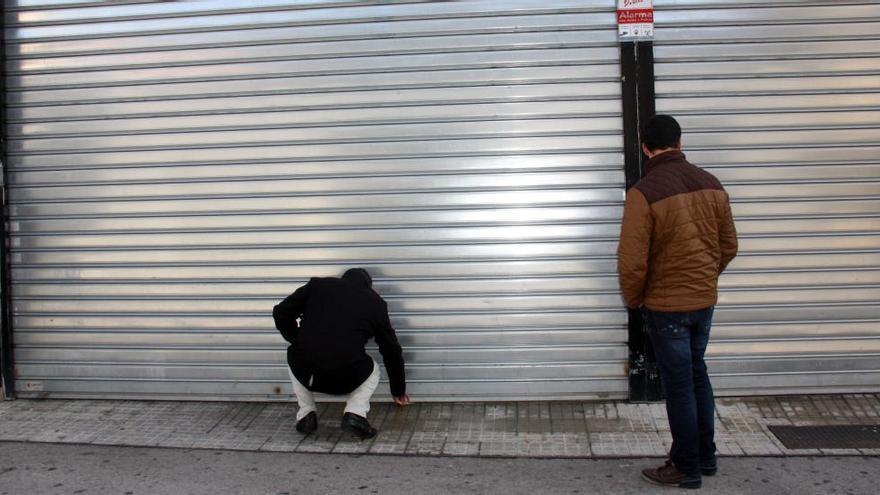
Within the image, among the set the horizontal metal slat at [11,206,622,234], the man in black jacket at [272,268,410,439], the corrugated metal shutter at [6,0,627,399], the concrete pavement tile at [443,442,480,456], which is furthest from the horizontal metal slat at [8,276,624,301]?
the concrete pavement tile at [443,442,480,456]

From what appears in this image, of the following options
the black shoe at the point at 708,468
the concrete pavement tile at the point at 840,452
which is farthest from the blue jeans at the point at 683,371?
the concrete pavement tile at the point at 840,452

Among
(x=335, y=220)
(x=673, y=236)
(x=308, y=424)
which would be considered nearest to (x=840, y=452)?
(x=673, y=236)

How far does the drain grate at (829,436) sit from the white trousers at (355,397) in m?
2.57

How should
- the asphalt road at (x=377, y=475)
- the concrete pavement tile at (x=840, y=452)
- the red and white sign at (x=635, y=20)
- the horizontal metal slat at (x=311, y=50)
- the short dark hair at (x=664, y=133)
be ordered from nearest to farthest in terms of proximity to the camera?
the short dark hair at (x=664, y=133) → the asphalt road at (x=377, y=475) → the concrete pavement tile at (x=840, y=452) → the red and white sign at (x=635, y=20) → the horizontal metal slat at (x=311, y=50)

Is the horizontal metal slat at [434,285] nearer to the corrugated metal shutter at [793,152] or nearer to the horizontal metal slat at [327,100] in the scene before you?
the corrugated metal shutter at [793,152]

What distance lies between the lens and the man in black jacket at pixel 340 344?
479cm

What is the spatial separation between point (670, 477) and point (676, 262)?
115 cm

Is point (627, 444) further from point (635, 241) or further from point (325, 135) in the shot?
point (325, 135)

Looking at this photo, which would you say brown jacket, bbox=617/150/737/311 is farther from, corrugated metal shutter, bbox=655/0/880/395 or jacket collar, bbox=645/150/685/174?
corrugated metal shutter, bbox=655/0/880/395

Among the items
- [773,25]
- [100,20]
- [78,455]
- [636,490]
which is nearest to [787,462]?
[636,490]

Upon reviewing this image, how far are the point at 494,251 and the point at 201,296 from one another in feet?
7.30

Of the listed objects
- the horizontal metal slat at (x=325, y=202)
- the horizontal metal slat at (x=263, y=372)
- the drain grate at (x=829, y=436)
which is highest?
the horizontal metal slat at (x=325, y=202)

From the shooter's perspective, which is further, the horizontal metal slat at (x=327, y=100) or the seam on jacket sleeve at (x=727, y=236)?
the horizontal metal slat at (x=327, y=100)

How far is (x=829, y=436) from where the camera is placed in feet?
15.6
